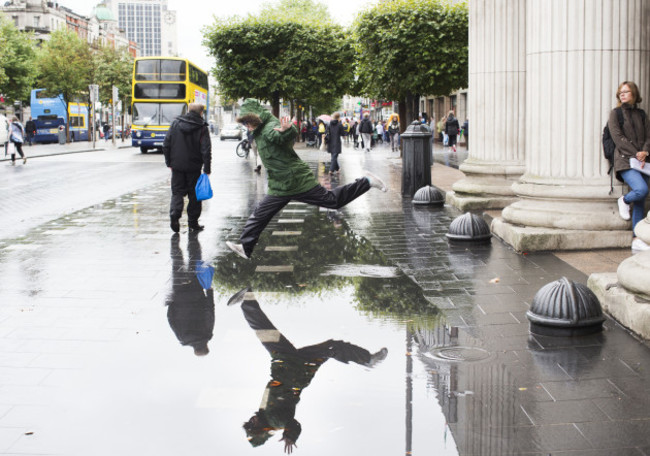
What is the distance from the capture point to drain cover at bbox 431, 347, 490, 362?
5.07 meters

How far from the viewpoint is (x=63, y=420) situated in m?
4.05

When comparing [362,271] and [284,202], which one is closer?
[362,271]

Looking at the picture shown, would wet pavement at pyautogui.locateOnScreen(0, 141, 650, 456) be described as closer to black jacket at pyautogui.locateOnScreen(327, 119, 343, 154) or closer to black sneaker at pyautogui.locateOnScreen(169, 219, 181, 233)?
black sneaker at pyautogui.locateOnScreen(169, 219, 181, 233)

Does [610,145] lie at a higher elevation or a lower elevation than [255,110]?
lower

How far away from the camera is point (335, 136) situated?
22859mm

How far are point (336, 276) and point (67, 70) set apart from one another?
170 ft

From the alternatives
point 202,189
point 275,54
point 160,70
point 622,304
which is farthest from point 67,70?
point 622,304

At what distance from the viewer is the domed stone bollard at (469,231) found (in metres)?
9.59

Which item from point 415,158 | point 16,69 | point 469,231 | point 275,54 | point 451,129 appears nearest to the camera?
point 469,231

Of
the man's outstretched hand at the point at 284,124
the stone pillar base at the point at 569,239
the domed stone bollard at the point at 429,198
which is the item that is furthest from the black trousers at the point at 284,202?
the domed stone bollard at the point at 429,198

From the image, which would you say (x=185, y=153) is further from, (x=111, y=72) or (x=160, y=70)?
(x=111, y=72)

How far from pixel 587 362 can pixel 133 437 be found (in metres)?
2.73

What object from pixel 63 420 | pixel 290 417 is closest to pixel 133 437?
pixel 63 420

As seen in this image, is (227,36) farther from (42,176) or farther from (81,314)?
(81,314)
